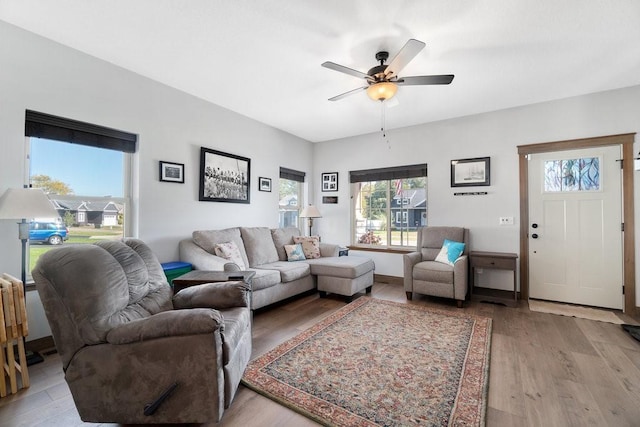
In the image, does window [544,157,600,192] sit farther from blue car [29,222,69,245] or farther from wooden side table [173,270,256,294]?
blue car [29,222,69,245]

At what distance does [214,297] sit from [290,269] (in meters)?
1.65

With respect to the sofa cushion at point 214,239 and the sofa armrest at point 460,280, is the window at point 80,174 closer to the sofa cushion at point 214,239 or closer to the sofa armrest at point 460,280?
the sofa cushion at point 214,239

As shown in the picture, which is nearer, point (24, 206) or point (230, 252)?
point (24, 206)

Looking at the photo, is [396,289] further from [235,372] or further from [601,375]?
[235,372]

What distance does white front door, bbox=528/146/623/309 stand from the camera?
3.40 metres

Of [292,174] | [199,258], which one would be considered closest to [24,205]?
[199,258]

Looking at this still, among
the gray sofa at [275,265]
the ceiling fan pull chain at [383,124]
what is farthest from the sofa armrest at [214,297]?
the ceiling fan pull chain at [383,124]

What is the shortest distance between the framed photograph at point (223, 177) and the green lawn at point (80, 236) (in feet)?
3.42

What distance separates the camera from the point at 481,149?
4172mm

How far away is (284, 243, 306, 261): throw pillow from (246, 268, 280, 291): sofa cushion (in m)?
0.80

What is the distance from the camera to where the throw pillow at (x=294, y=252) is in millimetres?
4230

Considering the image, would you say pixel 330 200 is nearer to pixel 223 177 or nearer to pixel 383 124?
pixel 383 124

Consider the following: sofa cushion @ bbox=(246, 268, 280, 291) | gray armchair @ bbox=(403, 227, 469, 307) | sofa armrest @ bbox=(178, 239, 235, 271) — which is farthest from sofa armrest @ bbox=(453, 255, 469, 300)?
sofa armrest @ bbox=(178, 239, 235, 271)

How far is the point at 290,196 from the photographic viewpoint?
17.9 ft
